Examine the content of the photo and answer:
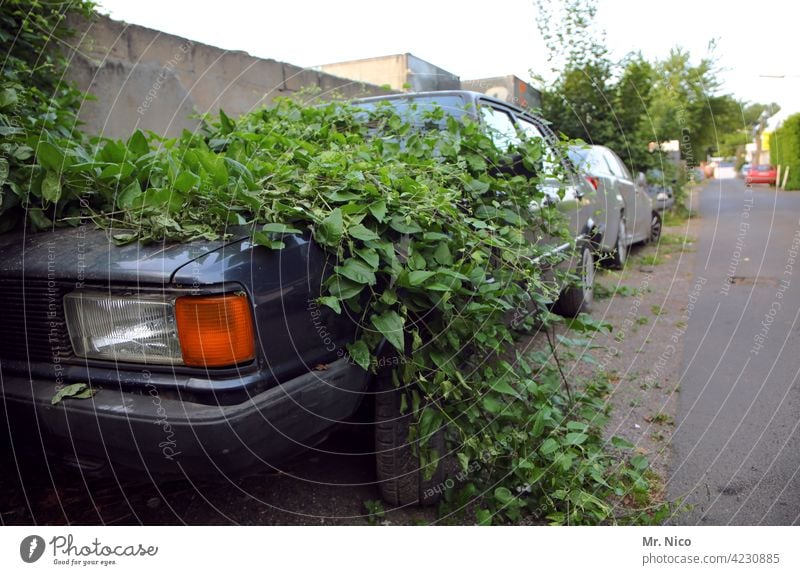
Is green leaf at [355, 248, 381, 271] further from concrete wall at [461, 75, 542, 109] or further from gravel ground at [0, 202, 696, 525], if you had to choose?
concrete wall at [461, 75, 542, 109]

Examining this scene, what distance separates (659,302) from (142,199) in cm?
531

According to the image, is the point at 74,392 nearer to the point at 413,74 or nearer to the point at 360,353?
the point at 360,353

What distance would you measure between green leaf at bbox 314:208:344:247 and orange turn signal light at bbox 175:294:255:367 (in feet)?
1.09

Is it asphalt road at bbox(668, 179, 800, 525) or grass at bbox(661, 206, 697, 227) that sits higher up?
asphalt road at bbox(668, 179, 800, 525)

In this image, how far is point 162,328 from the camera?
1.97 m

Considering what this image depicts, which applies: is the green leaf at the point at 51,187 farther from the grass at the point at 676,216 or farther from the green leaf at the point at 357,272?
the grass at the point at 676,216

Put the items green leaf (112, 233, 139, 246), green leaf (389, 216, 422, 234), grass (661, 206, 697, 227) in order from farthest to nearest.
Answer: grass (661, 206, 697, 227) → green leaf (389, 216, 422, 234) → green leaf (112, 233, 139, 246)

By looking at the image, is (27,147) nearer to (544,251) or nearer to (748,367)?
(544,251)

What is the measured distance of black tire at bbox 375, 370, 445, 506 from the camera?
2410mm

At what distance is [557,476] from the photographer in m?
2.57

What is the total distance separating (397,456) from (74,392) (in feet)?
3.87

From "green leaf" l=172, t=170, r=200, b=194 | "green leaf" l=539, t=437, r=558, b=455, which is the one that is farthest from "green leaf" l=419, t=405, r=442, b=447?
"green leaf" l=172, t=170, r=200, b=194

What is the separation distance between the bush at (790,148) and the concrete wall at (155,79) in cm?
738

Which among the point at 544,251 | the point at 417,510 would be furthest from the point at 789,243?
the point at 417,510
